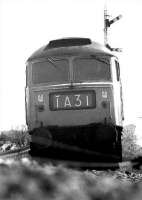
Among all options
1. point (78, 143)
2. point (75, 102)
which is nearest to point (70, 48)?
point (75, 102)

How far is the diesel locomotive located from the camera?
27.5 ft

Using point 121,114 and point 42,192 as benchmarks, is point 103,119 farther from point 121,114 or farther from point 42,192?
point 42,192

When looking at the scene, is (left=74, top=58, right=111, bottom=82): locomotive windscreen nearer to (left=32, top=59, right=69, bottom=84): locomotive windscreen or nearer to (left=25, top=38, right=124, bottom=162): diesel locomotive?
(left=25, top=38, right=124, bottom=162): diesel locomotive

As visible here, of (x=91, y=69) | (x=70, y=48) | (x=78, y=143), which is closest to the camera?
(x=78, y=143)

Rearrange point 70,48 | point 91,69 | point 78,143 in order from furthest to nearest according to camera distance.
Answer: point 70,48 < point 91,69 < point 78,143

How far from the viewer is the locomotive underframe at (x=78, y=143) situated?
324 inches

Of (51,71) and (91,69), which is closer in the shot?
(91,69)

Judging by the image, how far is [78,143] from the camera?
28.1 feet

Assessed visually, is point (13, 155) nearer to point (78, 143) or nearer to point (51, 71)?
point (78, 143)

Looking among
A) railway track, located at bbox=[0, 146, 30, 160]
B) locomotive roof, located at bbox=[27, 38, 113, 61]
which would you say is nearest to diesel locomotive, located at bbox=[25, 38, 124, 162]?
locomotive roof, located at bbox=[27, 38, 113, 61]

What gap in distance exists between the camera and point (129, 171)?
7.90m

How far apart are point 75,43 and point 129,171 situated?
328 centimetres

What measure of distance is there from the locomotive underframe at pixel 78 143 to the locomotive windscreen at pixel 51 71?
1177mm

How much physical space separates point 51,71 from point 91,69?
926 millimetres
